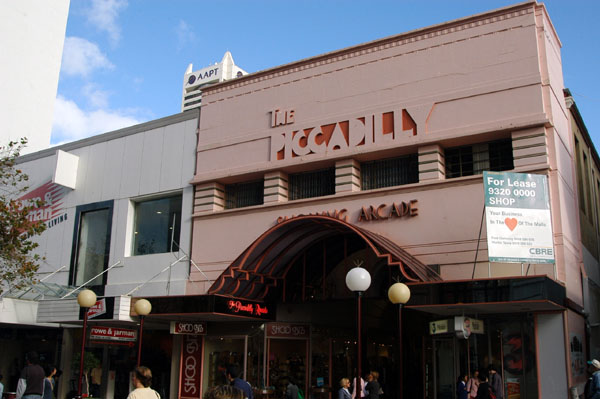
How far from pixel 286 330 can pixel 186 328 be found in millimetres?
3193

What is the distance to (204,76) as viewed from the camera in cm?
12019

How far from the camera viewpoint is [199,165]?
858 inches

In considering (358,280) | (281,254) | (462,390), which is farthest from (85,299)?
(462,390)

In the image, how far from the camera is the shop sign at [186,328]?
1989 centimetres

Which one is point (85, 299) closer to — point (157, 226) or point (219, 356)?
point (219, 356)

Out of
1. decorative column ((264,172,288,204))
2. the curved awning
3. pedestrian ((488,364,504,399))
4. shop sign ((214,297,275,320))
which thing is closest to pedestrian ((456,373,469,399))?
pedestrian ((488,364,504,399))

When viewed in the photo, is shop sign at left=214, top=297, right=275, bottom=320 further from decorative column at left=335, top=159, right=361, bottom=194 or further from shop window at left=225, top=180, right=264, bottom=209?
decorative column at left=335, top=159, right=361, bottom=194

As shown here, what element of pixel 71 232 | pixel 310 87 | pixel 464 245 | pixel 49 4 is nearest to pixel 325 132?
pixel 310 87

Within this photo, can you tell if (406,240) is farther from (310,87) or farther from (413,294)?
(310,87)

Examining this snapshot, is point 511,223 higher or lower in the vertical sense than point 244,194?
lower

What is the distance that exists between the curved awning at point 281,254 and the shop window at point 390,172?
68.4 inches

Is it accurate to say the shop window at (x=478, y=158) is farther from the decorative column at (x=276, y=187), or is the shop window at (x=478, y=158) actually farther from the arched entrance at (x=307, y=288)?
Answer: the decorative column at (x=276, y=187)

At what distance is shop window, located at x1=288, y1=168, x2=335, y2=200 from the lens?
19406mm

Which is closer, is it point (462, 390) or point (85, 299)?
point (462, 390)
